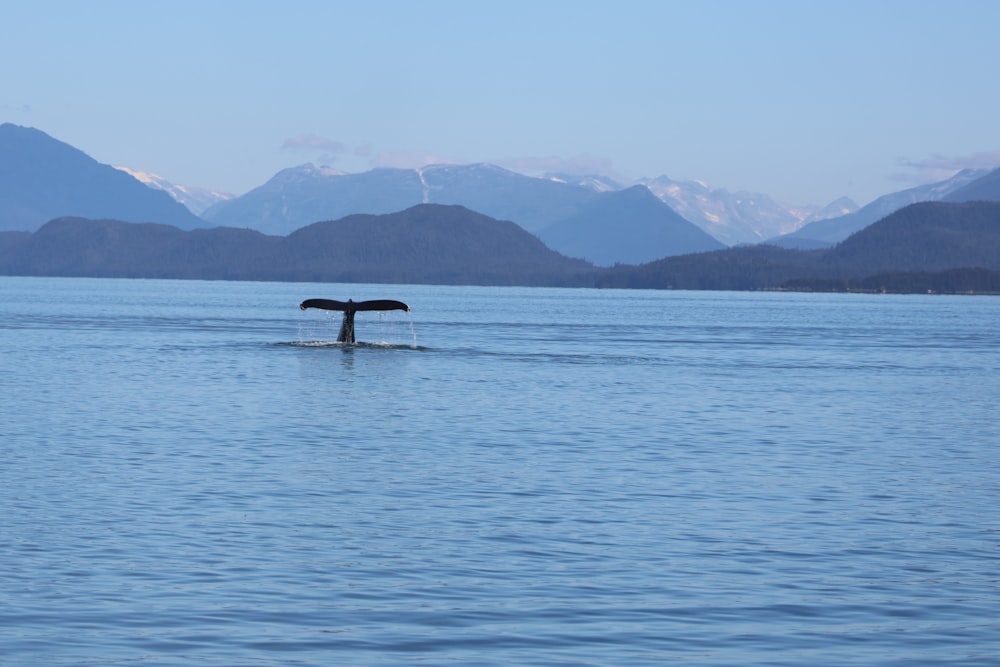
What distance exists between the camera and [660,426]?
147 ft

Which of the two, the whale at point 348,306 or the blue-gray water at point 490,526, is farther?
the whale at point 348,306

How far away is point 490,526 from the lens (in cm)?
2561

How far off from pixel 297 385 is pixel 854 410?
68.5ft

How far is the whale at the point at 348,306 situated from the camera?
81050mm

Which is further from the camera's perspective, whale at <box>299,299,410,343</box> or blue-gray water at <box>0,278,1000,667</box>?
whale at <box>299,299,410,343</box>

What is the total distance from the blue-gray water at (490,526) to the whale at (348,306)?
A: 22423mm

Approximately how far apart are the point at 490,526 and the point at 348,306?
6057 centimetres

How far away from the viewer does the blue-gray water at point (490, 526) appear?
18219 millimetres

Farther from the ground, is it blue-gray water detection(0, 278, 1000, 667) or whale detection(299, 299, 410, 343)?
whale detection(299, 299, 410, 343)

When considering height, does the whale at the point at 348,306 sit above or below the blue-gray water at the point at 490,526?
above

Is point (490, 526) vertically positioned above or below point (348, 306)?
below

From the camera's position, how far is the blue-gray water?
717 inches

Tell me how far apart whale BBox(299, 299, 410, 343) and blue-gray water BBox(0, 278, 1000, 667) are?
22423mm

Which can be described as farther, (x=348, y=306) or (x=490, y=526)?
(x=348, y=306)
